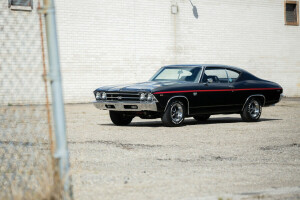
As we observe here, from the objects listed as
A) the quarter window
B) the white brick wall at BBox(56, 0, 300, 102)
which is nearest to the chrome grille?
the white brick wall at BBox(56, 0, 300, 102)

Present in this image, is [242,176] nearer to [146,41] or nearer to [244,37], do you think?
[146,41]

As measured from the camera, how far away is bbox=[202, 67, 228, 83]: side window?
13.4m

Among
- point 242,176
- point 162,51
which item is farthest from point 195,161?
point 162,51

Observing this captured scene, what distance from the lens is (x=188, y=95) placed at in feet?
41.8

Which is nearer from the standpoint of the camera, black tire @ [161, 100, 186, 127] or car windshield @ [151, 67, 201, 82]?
black tire @ [161, 100, 186, 127]

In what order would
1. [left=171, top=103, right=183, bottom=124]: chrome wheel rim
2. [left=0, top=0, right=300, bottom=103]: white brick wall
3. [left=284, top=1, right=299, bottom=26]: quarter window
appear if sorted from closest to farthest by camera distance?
[left=171, top=103, right=183, bottom=124]: chrome wheel rim → [left=0, top=0, right=300, bottom=103]: white brick wall → [left=284, top=1, right=299, bottom=26]: quarter window

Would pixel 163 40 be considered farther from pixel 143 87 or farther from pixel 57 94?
pixel 57 94

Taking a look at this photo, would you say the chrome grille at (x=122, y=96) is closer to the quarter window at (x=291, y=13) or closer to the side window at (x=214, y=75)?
the side window at (x=214, y=75)

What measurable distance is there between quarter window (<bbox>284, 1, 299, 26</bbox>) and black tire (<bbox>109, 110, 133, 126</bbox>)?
1792 centimetres

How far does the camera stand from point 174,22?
25859 millimetres

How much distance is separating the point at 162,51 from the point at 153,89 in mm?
13527

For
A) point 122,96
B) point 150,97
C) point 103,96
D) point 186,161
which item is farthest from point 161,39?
point 186,161

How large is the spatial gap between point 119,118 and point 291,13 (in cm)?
1859

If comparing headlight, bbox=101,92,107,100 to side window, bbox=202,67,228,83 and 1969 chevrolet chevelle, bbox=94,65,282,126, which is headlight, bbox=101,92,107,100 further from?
side window, bbox=202,67,228,83
